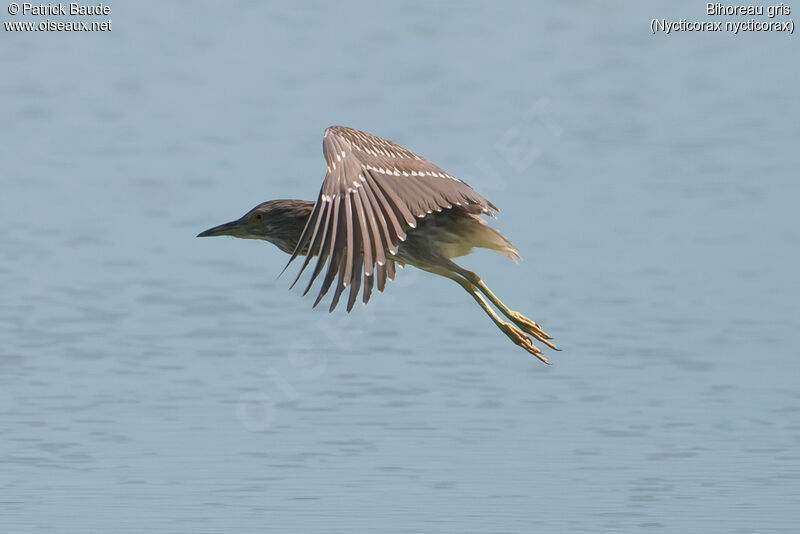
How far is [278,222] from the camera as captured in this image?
934 centimetres

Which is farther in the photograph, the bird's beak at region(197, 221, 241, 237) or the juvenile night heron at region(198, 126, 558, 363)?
the bird's beak at region(197, 221, 241, 237)

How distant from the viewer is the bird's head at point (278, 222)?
30.5ft

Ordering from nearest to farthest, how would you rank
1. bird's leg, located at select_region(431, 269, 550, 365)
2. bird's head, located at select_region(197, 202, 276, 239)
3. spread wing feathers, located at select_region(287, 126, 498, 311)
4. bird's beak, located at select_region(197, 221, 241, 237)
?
spread wing feathers, located at select_region(287, 126, 498, 311)
bird's leg, located at select_region(431, 269, 550, 365)
bird's head, located at select_region(197, 202, 276, 239)
bird's beak, located at select_region(197, 221, 241, 237)

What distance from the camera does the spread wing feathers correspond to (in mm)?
7477

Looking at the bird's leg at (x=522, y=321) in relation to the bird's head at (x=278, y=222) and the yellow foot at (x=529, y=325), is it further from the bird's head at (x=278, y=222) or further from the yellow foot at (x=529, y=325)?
the bird's head at (x=278, y=222)

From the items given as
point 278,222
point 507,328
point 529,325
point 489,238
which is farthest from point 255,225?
point 529,325

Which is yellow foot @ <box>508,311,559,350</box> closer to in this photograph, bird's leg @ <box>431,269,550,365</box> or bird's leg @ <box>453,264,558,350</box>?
bird's leg @ <box>453,264,558,350</box>

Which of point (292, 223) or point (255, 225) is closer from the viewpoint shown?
point (292, 223)

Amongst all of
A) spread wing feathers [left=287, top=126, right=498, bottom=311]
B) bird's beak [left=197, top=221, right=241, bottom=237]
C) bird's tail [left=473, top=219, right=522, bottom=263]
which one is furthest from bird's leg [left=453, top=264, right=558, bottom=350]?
bird's beak [left=197, top=221, right=241, bottom=237]

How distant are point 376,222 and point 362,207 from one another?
0.10 m

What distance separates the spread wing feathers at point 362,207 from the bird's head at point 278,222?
100 centimetres

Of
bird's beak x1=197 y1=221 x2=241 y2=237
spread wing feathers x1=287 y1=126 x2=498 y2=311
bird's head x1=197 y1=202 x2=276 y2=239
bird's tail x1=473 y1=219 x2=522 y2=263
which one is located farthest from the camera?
bird's beak x1=197 y1=221 x2=241 y2=237

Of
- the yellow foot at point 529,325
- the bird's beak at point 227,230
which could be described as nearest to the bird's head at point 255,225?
the bird's beak at point 227,230

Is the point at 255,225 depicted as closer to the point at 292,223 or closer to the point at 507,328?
the point at 292,223
